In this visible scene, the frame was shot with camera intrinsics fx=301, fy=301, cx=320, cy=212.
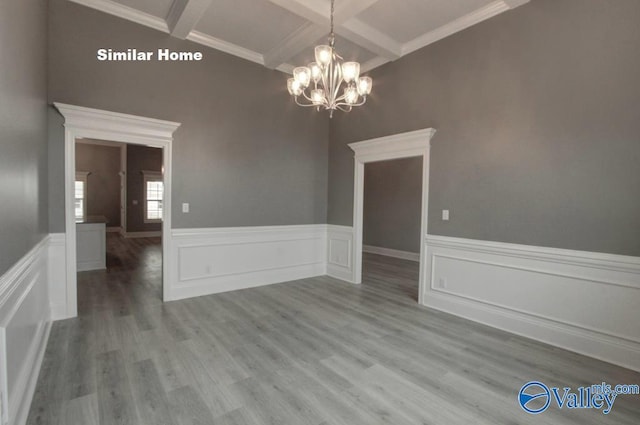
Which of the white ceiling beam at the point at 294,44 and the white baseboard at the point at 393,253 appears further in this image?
the white baseboard at the point at 393,253

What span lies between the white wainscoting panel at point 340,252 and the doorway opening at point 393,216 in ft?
3.28

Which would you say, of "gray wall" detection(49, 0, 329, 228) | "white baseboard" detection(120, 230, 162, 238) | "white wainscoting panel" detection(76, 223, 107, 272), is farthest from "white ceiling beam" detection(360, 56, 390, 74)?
"white baseboard" detection(120, 230, 162, 238)

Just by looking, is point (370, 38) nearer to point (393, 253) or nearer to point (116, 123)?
point (116, 123)

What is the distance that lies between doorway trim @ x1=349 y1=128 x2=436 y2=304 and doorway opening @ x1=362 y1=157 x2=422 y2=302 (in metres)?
1.42

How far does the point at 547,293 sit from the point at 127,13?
19.0 ft

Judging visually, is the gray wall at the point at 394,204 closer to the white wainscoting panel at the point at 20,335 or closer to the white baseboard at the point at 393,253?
the white baseboard at the point at 393,253

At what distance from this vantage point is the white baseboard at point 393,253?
748 centimetres

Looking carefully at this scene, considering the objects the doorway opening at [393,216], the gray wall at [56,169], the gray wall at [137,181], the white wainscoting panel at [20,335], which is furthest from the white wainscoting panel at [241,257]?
the gray wall at [137,181]

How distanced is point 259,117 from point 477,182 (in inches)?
133

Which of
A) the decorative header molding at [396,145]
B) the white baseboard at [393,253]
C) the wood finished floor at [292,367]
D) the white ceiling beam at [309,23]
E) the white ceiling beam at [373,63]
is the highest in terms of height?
the white ceiling beam at [373,63]

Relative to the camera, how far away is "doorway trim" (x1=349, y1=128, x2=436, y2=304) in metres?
4.17

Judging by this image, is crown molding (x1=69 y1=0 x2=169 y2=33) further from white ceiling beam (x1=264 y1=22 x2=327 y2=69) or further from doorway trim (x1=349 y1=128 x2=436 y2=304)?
doorway trim (x1=349 y1=128 x2=436 y2=304)

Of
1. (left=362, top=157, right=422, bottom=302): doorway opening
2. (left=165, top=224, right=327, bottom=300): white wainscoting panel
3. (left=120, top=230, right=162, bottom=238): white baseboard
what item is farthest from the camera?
(left=120, top=230, right=162, bottom=238): white baseboard

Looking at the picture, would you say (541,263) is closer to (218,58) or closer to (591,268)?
(591,268)
